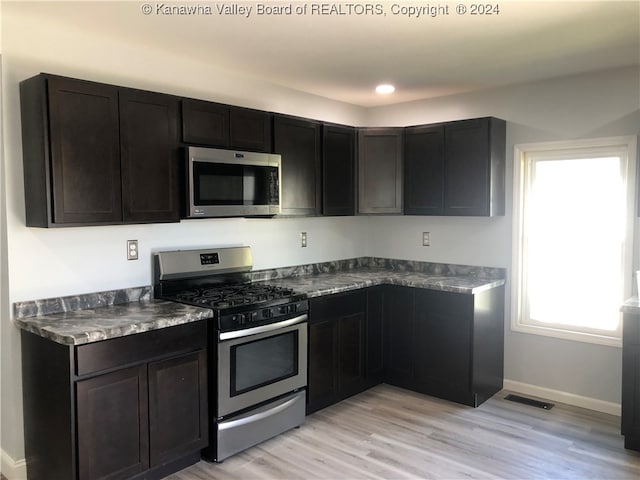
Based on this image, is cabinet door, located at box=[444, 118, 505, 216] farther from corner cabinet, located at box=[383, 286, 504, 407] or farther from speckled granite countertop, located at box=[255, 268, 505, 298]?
corner cabinet, located at box=[383, 286, 504, 407]

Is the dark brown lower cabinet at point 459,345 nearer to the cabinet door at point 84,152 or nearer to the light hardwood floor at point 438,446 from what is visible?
the light hardwood floor at point 438,446

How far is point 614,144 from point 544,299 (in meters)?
1.30

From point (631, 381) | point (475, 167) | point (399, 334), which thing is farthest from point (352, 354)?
point (631, 381)

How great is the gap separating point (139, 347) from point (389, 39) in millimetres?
2197

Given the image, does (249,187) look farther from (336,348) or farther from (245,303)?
(336,348)

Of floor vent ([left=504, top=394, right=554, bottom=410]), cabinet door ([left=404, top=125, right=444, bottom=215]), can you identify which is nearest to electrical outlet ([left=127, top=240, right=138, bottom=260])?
cabinet door ([left=404, top=125, right=444, bottom=215])

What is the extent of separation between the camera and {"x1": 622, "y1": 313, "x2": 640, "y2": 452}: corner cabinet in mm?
3129

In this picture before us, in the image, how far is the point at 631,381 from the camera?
10.3ft

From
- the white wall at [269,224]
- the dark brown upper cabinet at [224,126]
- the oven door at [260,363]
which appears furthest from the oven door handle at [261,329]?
the dark brown upper cabinet at [224,126]

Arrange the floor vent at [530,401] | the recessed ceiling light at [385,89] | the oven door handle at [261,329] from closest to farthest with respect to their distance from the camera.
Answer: the oven door handle at [261,329] → the floor vent at [530,401] → the recessed ceiling light at [385,89]

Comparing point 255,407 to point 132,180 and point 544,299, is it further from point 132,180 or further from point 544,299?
point 544,299

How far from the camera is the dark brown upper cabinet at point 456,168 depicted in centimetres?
401

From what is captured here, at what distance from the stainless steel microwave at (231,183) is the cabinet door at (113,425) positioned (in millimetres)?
1072

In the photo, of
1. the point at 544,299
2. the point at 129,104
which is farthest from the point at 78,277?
the point at 544,299
